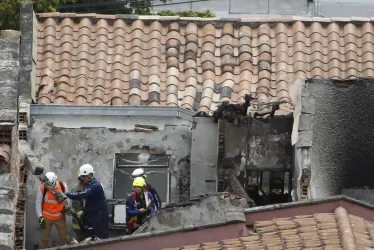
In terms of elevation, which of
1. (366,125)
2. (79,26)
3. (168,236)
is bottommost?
(168,236)

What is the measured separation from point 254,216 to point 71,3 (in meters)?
16.2

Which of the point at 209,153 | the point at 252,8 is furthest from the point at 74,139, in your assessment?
the point at 252,8

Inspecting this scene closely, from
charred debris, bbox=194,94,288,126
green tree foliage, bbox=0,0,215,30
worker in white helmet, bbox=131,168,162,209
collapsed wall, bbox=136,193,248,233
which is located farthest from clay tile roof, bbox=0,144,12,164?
green tree foliage, bbox=0,0,215,30

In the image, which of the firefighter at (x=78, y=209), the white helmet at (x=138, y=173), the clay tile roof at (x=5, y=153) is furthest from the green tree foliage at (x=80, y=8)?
the clay tile roof at (x=5, y=153)

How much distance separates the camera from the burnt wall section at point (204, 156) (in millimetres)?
21953

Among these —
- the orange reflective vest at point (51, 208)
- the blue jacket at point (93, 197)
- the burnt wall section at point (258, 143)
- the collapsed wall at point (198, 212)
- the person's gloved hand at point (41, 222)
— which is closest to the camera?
the collapsed wall at point (198, 212)

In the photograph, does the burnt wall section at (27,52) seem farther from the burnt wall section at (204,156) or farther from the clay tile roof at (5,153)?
the clay tile roof at (5,153)

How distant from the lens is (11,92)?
15516 mm

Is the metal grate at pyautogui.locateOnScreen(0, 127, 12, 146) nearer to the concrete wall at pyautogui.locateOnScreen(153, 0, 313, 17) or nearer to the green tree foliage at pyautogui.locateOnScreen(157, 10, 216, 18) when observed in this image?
the green tree foliage at pyautogui.locateOnScreen(157, 10, 216, 18)

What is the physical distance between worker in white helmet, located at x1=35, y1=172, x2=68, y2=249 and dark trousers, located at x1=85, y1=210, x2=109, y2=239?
16.3 inches

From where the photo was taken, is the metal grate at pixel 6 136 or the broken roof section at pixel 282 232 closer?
the broken roof section at pixel 282 232

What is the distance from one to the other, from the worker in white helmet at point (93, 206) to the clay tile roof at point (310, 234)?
15.8 ft

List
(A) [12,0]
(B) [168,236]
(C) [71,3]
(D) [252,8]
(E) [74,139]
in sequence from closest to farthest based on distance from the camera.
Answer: (B) [168,236] → (E) [74,139] → (A) [12,0] → (C) [71,3] → (D) [252,8]

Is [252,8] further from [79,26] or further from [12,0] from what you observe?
[79,26]
